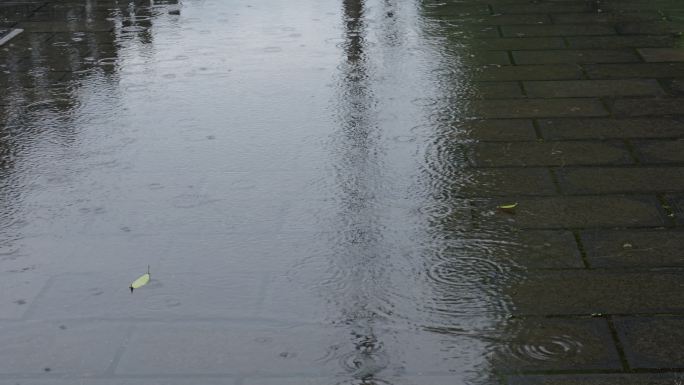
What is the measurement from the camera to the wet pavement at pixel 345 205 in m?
4.85

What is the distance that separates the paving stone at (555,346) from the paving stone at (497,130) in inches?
114

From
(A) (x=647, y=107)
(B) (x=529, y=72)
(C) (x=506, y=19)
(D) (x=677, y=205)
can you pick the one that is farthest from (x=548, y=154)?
(C) (x=506, y=19)

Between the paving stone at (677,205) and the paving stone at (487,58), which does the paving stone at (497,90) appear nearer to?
the paving stone at (487,58)

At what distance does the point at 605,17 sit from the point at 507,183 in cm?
547

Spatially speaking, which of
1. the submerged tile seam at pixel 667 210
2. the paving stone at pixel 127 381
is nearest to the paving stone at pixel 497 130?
the submerged tile seam at pixel 667 210

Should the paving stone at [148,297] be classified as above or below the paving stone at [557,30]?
above

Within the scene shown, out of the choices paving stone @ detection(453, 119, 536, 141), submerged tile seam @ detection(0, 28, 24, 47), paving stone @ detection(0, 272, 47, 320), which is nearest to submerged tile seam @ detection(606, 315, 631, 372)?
paving stone @ detection(0, 272, 47, 320)

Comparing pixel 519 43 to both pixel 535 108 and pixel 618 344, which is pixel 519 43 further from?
pixel 618 344

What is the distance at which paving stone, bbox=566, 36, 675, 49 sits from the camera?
10430 mm

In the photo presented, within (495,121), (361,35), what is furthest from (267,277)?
(361,35)

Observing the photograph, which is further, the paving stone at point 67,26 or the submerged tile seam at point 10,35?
the paving stone at point 67,26

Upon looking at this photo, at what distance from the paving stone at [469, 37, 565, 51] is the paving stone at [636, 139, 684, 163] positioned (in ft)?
10.0

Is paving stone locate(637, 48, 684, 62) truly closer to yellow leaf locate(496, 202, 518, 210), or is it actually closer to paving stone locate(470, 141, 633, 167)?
paving stone locate(470, 141, 633, 167)

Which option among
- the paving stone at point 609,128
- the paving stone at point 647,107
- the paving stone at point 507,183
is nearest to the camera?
the paving stone at point 507,183
